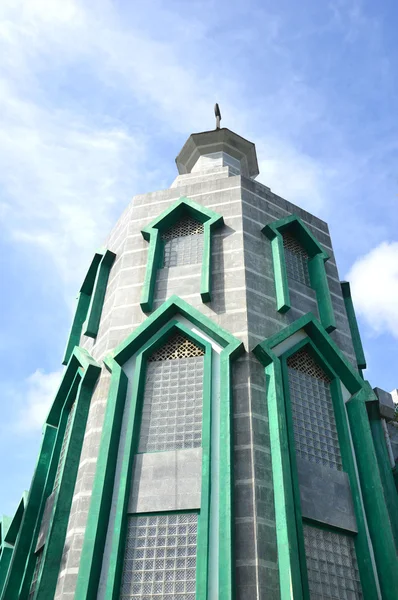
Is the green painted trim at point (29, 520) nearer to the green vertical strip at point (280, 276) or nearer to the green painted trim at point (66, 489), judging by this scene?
the green painted trim at point (66, 489)

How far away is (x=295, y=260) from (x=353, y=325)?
8.03ft

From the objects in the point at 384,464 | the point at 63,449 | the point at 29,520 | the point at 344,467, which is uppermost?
the point at 63,449

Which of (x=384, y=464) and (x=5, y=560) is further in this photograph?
(x=5, y=560)

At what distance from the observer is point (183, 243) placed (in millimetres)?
14586

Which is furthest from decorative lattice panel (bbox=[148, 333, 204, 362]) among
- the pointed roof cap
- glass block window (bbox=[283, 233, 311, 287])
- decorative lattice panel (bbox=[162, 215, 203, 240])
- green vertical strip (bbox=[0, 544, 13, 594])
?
the pointed roof cap

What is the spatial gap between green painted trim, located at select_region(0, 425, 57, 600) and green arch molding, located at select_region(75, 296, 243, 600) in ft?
9.12

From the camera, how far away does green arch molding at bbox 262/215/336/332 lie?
1306cm

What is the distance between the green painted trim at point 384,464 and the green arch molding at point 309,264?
7.43 feet

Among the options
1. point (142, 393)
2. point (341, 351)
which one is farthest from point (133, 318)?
point (341, 351)

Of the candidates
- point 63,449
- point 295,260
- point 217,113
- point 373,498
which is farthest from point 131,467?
point 217,113

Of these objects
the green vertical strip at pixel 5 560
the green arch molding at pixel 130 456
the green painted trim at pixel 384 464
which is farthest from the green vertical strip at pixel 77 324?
the green painted trim at pixel 384 464

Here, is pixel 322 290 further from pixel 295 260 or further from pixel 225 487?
pixel 225 487

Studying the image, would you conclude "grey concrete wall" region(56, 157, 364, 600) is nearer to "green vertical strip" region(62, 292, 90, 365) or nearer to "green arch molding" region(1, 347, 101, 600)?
"green arch molding" region(1, 347, 101, 600)

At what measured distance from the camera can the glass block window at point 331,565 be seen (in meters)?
9.34
